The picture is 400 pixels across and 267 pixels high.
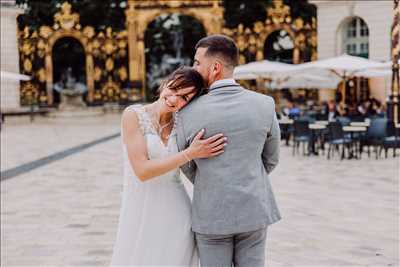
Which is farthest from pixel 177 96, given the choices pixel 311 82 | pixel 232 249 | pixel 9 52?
pixel 9 52

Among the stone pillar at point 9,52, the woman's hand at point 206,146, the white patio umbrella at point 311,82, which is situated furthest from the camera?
the stone pillar at point 9,52

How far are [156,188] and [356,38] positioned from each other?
2416cm

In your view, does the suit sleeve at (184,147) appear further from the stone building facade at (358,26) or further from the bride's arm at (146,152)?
the stone building facade at (358,26)

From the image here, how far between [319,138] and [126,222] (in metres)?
13.9

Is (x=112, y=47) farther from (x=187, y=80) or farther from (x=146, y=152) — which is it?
(x=187, y=80)

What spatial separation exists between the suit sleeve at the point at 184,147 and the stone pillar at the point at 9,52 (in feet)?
93.7

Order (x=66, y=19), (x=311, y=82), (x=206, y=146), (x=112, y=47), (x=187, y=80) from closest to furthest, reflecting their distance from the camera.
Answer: (x=206, y=146) < (x=187, y=80) < (x=311, y=82) < (x=66, y=19) < (x=112, y=47)

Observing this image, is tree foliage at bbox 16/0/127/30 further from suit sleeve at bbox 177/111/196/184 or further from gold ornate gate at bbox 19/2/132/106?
suit sleeve at bbox 177/111/196/184

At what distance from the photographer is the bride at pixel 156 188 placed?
10.4 ft

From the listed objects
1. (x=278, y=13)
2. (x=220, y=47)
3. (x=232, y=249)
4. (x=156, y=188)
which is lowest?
(x=232, y=249)

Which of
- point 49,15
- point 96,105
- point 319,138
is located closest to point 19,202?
point 319,138

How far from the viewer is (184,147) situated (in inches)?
124

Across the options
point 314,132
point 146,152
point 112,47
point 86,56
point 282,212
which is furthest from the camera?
point 112,47

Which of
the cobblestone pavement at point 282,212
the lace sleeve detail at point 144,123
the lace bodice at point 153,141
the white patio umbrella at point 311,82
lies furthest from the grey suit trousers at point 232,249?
the white patio umbrella at point 311,82
